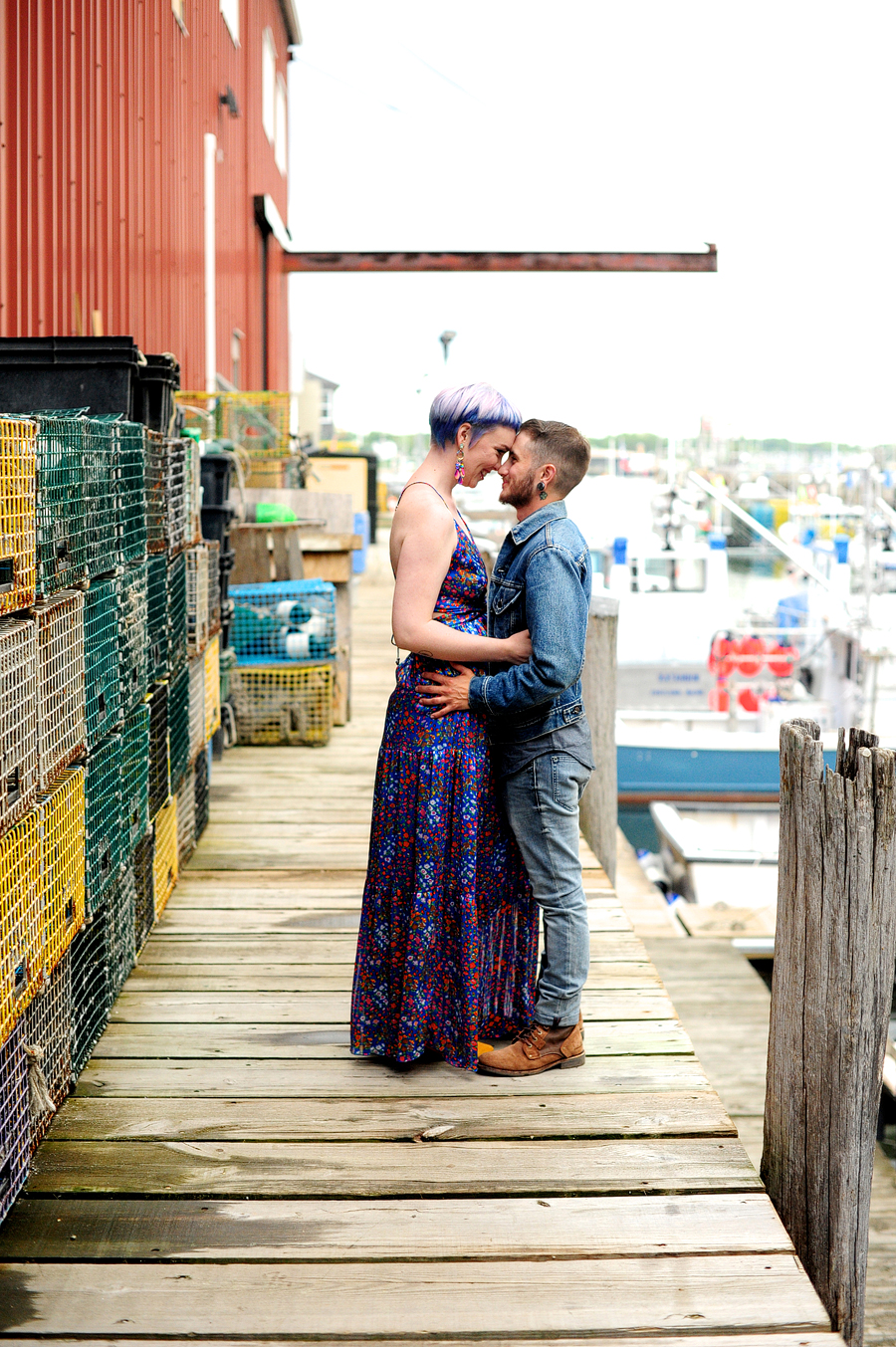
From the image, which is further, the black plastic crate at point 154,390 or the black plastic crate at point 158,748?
the black plastic crate at point 154,390

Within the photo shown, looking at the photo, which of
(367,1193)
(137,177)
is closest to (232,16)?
(137,177)

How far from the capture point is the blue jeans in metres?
3.25

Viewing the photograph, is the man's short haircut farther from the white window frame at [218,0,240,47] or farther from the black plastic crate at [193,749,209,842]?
the white window frame at [218,0,240,47]

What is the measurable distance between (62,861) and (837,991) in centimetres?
172

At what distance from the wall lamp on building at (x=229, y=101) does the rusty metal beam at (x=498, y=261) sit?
12.9ft

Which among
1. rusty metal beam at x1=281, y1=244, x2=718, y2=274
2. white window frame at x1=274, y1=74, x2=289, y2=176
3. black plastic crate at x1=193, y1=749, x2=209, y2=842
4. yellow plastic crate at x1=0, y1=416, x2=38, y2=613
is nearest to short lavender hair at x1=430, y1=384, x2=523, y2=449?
yellow plastic crate at x1=0, y1=416, x2=38, y2=613

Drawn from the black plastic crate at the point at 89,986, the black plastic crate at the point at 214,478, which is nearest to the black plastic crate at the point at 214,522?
the black plastic crate at the point at 214,478

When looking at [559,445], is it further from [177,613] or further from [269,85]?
[269,85]

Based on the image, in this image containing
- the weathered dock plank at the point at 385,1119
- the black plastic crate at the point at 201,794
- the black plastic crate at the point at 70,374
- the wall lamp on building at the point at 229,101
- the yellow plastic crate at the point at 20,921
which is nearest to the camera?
the yellow plastic crate at the point at 20,921

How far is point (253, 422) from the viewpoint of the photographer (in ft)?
34.2

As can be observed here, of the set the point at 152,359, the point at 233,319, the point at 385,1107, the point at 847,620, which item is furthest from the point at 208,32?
the point at 847,620

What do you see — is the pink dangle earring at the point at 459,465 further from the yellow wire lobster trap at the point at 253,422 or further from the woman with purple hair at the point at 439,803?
the yellow wire lobster trap at the point at 253,422

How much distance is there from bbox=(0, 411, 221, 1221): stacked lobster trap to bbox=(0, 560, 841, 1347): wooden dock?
0.68ft

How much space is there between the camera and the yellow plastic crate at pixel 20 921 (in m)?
2.47
